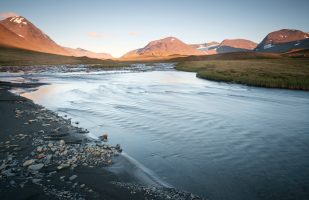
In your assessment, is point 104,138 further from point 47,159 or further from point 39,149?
point 47,159

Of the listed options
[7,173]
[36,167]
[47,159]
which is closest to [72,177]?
[36,167]

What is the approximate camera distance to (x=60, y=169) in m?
8.91

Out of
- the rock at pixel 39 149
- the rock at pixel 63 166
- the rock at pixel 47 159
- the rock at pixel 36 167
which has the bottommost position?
the rock at pixel 63 166

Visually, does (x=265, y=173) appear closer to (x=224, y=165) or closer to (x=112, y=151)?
(x=224, y=165)

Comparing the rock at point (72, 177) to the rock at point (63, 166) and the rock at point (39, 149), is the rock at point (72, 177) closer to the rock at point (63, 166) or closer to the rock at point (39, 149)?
the rock at point (63, 166)

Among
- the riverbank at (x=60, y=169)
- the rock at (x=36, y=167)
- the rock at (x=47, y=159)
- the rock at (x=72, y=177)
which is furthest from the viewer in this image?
the rock at (x=47, y=159)

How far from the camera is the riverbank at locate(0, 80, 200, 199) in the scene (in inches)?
302

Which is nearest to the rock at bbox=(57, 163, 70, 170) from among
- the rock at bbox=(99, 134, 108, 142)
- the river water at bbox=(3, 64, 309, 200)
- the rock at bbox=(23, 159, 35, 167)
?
the rock at bbox=(23, 159, 35, 167)

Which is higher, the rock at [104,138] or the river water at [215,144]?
the rock at [104,138]

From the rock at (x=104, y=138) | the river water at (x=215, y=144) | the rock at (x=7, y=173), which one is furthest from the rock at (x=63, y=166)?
the rock at (x=104, y=138)

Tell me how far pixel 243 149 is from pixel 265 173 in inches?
114

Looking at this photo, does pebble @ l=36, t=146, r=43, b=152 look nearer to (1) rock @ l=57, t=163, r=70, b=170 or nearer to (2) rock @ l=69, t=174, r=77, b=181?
(1) rock @ l=57, t=163, r=70, b=170

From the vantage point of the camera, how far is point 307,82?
41.5 meters

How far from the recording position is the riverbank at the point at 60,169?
7668mm
